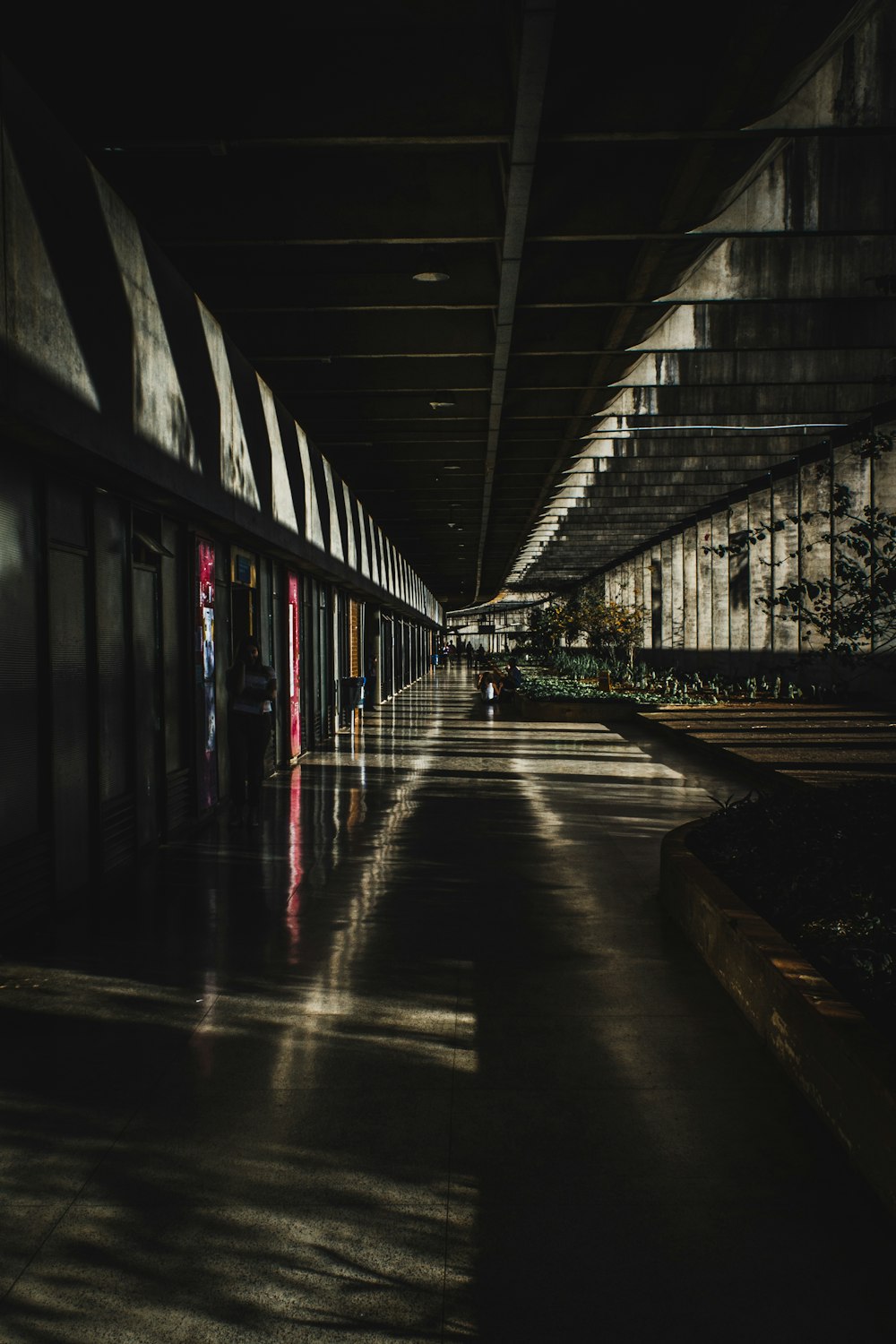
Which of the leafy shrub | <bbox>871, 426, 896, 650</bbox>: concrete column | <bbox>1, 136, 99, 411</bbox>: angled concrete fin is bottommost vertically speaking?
the leafy shrub

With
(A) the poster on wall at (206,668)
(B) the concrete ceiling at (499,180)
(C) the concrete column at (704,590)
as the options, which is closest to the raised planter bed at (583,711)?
(B) the concrete ceiling at (499,180)

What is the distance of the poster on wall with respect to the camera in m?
9.74

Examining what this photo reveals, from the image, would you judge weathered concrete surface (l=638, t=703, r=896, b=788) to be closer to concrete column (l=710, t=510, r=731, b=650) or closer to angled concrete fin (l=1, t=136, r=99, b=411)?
angled concrete fin (l=1, t=136, r=99, b=411)

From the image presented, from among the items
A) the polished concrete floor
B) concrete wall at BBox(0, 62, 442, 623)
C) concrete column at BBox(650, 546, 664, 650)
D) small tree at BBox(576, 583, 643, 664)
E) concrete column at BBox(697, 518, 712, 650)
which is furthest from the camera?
concrete column at BBox(650, 546, 664, 650)

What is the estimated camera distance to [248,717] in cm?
930

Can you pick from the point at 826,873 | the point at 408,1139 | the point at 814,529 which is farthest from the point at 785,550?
the point at 408,1139

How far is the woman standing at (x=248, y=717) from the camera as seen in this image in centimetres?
922

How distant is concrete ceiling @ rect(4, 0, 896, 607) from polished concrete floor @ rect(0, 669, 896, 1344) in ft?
13.3

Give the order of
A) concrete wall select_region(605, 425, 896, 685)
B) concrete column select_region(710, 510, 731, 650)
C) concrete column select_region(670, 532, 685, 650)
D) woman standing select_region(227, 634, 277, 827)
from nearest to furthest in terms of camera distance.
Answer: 1. woman standing select_region(227, 634, 277, 827)
2. concrete wall select_region(605, 425, 896, 685)
3. concrete column select_region(710, 510, 731, 650)
4. concrete column select_region(670, 532, 685, 650)

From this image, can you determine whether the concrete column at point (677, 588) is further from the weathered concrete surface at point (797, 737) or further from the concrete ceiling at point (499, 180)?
the concrete ceiling at point (499, 180)

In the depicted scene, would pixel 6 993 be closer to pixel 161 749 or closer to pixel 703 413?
pixel 161 749

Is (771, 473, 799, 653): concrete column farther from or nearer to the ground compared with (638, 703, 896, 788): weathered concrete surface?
farther from the ground

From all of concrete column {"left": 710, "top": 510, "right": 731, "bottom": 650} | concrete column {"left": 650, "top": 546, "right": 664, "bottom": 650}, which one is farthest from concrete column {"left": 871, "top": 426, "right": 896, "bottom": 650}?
concrete column {"left": 650, "top": 546, "right": 664, "bottom": 650}

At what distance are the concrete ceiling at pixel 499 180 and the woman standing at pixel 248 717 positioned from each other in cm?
316
